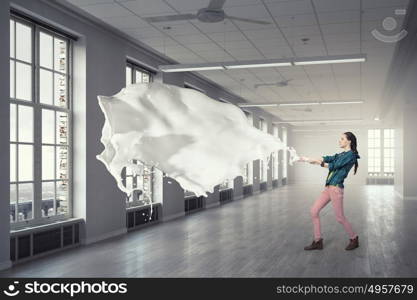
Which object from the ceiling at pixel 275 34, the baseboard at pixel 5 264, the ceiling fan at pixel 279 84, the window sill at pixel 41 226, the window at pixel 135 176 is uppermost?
the ceiling at pixel 275 34

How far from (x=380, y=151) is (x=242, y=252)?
21.5 metres

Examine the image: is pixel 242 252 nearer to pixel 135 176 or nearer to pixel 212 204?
pixel 135 176

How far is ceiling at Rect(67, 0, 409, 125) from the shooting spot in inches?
257

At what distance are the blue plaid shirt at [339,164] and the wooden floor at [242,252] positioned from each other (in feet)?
3.23

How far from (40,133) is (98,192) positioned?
59.4 inches

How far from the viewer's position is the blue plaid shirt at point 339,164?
596 centimetres

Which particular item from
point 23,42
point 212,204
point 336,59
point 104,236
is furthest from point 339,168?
point 212,204

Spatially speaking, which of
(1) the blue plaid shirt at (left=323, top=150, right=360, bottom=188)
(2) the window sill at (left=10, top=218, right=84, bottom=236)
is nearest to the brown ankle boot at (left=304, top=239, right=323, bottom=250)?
(1) the blue plaid shirt at (left=323, top=150, right=360, bottom=188)

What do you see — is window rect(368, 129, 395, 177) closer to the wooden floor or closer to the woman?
the wooden floor

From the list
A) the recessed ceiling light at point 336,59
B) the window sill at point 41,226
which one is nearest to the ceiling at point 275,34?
the recessed ceiling light at point 336,59

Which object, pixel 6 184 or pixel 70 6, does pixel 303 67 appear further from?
pixel 6 184

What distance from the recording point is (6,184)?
5.62m

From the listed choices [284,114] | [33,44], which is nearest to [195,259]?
[33,44]

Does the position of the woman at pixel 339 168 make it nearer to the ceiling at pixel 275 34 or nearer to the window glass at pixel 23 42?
the ceiling at pixel 275 34
